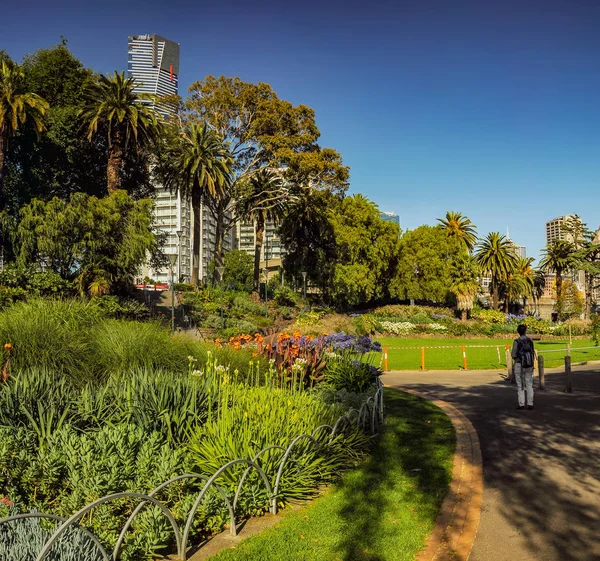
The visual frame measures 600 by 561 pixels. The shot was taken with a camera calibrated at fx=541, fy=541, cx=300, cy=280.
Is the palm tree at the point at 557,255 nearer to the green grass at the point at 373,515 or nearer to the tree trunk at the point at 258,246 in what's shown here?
the tree trunk at the point at 258,246

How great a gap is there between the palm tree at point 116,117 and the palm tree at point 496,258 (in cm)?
4587

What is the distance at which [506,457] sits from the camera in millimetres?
7840

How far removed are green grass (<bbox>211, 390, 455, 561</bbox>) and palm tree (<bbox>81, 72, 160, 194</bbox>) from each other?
2809 centimetres

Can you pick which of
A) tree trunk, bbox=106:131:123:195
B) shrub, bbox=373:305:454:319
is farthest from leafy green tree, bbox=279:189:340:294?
tree trunk, bbox=106:131:123:195

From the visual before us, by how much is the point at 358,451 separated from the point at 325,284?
47.4 meters

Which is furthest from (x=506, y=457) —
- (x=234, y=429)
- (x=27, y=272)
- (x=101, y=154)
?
(x=101, y=154)

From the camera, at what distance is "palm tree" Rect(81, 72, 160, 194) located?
104 ft

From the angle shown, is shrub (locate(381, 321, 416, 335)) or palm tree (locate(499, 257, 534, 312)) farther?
palm tree (locate(499, 257, 534, 312))

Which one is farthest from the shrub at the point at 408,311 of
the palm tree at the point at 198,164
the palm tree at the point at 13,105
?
the palm tree at the point at 13,105

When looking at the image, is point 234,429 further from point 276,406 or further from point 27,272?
point 27,272

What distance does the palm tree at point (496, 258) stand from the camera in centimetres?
6581

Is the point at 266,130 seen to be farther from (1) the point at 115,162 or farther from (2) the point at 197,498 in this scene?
(2) the point at 197,498

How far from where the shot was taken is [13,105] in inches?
1089

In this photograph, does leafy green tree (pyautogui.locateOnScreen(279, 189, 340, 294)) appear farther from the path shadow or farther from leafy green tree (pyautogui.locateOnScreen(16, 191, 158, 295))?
the path shadow
